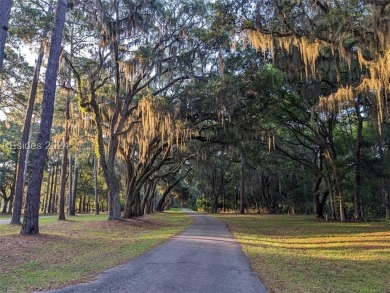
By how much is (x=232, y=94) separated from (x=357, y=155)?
446 inches

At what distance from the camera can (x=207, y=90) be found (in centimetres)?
1905

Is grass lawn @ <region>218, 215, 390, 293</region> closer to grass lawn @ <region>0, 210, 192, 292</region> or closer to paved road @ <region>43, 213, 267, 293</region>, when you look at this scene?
paved road @ <region>43, 213, 267, 293</region>

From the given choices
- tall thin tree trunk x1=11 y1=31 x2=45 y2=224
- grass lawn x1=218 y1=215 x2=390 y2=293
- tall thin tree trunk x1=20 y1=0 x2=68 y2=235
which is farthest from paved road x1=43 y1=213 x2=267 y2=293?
tall thin tree trunk x1=11 y1=31 x2=45 y2=224

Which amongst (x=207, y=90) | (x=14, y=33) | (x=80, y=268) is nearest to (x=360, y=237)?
(x=207, y=90)

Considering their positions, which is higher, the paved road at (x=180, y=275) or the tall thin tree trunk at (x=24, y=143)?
the tall thin tree trunk at (x=24, y=143)

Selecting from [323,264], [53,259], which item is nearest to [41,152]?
[53,259]

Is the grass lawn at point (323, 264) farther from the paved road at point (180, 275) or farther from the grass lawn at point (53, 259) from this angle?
the grass lawn at point (53, 259)

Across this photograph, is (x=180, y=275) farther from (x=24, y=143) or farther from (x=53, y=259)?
(x=24, y=143)


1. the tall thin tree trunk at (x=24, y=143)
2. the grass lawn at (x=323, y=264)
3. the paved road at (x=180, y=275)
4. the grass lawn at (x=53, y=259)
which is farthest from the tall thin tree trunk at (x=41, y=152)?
the grass lawn at (x=323, y=264)

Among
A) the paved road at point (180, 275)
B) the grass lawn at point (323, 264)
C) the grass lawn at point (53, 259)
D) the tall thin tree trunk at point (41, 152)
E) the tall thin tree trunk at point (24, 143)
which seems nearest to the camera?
the paved road at point (180, 275)

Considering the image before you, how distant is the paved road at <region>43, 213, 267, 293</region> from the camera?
586 cm

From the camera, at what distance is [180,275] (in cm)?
686

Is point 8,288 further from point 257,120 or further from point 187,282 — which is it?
point 257,120

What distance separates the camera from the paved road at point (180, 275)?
586 centimetres
